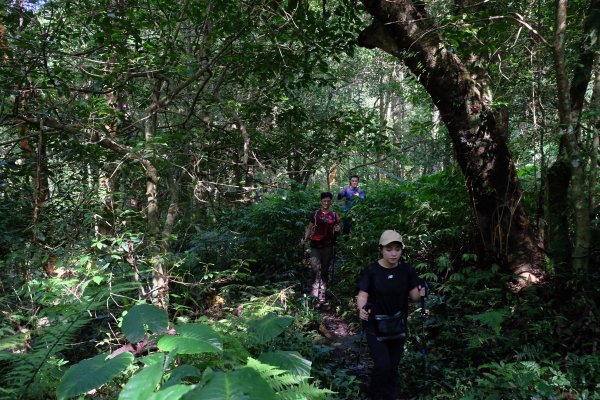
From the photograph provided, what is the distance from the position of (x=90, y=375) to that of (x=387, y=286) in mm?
3239

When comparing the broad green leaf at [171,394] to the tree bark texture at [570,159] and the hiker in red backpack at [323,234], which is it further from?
the hiker in red backpack at [323,234]

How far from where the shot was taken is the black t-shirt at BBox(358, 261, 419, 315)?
430 cm

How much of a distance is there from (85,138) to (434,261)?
642cm

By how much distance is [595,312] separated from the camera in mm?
4996

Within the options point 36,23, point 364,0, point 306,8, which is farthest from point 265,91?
point 36,23

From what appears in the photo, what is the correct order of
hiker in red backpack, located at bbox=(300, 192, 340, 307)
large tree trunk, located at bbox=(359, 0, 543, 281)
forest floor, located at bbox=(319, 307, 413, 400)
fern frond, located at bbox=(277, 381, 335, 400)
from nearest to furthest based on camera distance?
fern frond, located at bbox=(277, 381, 335, 400) → forest floor, located at bbox=(319, 307, 413, 400) → large tree trunk, located at bbox=(359, 0, 543, 281) → hiker in red backpack, located at bbox=(300, 192, 340, 307)

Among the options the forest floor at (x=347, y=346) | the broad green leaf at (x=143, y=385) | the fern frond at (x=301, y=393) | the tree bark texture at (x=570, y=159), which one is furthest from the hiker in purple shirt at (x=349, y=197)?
the broad green leaf at (x=143, y=385)

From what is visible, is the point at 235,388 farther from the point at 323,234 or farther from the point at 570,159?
the point at 323,234

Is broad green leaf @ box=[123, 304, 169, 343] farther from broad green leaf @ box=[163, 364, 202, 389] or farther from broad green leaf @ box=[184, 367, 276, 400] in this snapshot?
broad green leaf @ box=[184, 367, 276, 400]

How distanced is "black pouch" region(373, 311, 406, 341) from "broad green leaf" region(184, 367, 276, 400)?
3.14 m

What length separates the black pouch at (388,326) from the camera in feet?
13.9

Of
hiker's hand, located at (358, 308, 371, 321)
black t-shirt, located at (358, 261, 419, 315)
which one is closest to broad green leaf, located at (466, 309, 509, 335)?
black t-shirt, located at (358, 261, 419, 315)

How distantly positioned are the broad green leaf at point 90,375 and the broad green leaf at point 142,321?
9cm

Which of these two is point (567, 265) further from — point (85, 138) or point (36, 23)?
point (36, 23)
